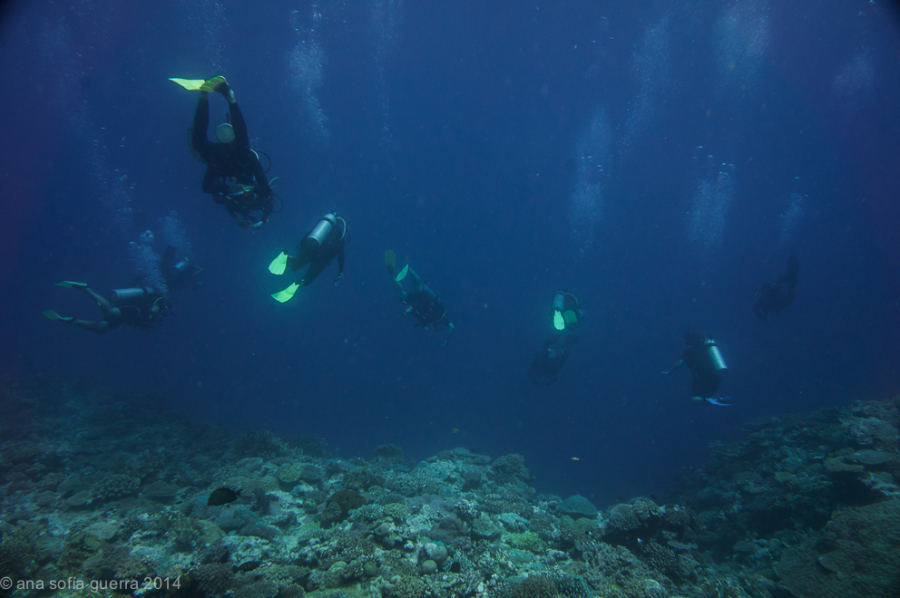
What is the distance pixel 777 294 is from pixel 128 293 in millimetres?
30350

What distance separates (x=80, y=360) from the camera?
57.2m

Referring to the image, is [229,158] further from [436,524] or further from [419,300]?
[436,524]

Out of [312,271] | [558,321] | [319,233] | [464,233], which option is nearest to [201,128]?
[319,233]

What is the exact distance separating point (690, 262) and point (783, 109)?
3990cm

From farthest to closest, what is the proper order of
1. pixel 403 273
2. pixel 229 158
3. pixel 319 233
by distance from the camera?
pixel 403 273 → pixel 319 233 → pixel 229 158

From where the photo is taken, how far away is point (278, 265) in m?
6.69

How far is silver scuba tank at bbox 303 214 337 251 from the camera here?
6.74 meters

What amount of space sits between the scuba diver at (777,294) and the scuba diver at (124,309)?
28087 millimetres

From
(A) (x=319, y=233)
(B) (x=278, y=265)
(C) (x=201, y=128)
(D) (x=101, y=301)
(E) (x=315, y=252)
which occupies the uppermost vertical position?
(C) (x=201, y=128)

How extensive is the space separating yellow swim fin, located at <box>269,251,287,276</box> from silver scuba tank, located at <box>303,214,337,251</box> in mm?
601

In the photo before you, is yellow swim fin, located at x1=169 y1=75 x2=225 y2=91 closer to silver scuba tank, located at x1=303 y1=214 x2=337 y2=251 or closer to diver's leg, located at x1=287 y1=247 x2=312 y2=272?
silver scuba tank, located at x1=303 y1=214 x2=337 y2=251

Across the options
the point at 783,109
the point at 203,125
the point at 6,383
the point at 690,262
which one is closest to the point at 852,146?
the point at 783,109

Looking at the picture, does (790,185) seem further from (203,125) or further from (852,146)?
(203,125)

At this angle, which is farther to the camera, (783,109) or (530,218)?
(530,218)
